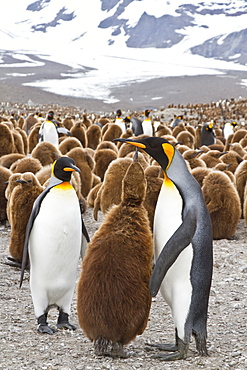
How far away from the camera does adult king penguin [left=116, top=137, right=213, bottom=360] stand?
2818 mm

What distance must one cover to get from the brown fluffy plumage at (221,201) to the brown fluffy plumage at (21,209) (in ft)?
6.40

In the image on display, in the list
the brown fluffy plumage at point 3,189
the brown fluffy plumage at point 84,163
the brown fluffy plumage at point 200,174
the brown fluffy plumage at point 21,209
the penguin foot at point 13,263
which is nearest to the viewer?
the brown fluffy plumage at point 21,209

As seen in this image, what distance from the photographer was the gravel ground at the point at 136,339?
2.72 meters

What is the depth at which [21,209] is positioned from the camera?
4551mm

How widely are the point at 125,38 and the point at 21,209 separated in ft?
536

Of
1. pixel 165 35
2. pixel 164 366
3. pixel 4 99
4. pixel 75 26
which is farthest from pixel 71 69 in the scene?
pixel 164 366

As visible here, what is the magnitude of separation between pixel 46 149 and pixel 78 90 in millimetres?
62275

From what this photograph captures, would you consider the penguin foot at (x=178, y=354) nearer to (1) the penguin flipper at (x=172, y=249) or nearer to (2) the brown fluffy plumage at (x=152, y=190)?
(1) the penguin flipper at (x=172, y=249)

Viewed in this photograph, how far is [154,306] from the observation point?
157 inches

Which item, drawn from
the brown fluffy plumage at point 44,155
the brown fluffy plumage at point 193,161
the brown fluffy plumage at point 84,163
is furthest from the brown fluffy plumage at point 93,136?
the brown fluffy plumage at point 193,161

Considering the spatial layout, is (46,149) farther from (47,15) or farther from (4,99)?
(47,15)

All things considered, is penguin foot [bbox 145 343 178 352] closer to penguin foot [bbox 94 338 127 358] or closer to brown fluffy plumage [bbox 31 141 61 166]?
penguin foot [bbox 94 338 127 358]

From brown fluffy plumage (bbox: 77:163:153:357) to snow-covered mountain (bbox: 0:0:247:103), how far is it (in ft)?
244

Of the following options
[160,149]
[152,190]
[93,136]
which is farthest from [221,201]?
[93,136]
